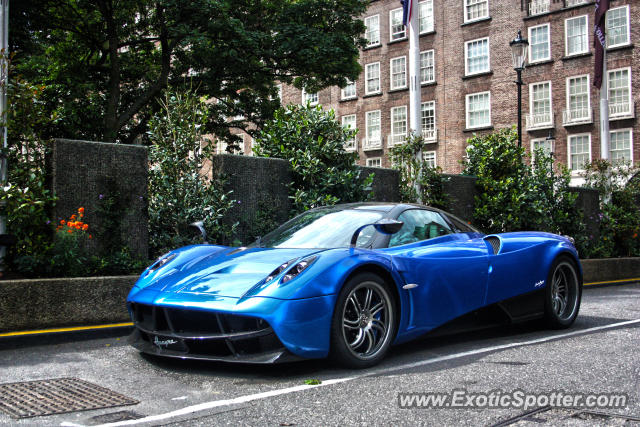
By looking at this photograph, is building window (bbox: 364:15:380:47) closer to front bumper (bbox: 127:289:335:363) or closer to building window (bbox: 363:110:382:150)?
building window (bbox: 363:110:382:150)

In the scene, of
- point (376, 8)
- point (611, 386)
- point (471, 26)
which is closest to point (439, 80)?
point (471, 26)

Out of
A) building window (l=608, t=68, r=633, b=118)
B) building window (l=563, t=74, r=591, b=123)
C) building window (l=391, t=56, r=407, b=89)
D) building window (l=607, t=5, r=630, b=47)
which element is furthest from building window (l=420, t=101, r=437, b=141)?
building window (l=607, t=5, r=630, b=47)

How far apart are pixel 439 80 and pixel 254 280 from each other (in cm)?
3665

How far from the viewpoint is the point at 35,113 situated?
24.5 feet

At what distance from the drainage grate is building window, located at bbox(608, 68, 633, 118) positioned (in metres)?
33.6

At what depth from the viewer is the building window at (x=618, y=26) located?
32875 millimetres

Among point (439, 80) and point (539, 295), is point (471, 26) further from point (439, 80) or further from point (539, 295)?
point (539, 295)

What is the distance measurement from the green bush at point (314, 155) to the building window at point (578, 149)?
88.5 ft

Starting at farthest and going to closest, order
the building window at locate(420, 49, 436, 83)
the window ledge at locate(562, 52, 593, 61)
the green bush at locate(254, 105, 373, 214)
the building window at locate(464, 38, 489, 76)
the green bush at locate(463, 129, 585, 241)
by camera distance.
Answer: the building window at locate(420, 49, 436, 83), the building window at locate(464, 38, 489, 76), the window ledge at locate(562, 52, 593, 61), the green bush at locate(463, 129, 585, 241), the green bush at locate(254, 105, 373, 214)

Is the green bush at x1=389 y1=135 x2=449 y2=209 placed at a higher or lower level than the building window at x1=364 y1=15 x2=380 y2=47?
lower

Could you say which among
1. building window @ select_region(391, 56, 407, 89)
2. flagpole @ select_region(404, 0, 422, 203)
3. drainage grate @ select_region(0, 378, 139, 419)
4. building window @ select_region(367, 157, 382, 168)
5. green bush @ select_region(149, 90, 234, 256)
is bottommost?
drainage grate @ select_region(0, 378, 139, 419)

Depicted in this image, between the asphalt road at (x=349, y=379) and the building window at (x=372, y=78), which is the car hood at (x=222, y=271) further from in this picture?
the building window at (x=372, y=78)

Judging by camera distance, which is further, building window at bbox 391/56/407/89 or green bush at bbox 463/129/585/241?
building window at bbox 391/56/407/89

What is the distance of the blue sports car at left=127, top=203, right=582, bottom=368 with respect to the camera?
14.3 ft
